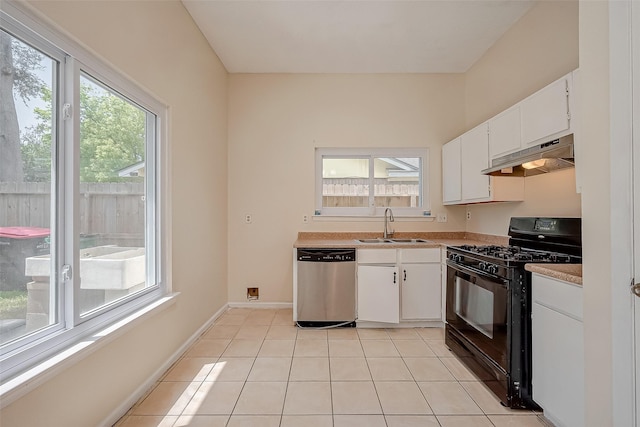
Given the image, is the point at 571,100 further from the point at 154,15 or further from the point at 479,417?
the point at 154,15

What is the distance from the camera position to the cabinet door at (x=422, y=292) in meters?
3.15

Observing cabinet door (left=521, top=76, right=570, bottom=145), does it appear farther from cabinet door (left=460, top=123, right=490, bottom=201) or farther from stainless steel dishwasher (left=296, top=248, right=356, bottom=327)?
stainless steel dishwasher (left=296, top=248, right=356, bottom=327)

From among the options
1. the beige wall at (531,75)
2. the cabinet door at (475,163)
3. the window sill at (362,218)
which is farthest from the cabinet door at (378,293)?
the beige wall at (531,75)

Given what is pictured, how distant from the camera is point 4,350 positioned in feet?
3.77

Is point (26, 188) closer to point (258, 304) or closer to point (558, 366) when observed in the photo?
point (558, 366)

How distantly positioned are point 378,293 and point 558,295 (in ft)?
5.57

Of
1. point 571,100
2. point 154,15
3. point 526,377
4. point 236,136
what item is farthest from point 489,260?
point 236,136

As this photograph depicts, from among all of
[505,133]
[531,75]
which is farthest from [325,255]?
[531,75]

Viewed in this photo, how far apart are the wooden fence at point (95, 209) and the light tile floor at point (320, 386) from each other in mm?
1046

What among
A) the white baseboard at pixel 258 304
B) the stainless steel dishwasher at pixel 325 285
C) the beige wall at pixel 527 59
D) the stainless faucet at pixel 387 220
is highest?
the beige wall at pixel 527 59

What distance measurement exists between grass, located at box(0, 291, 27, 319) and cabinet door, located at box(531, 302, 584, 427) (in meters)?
2.46

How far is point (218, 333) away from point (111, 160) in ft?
6.22

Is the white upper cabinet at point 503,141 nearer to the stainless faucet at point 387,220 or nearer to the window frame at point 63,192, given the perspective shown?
the stainless faucet at point 387,220

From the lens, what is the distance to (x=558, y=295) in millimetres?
1556
